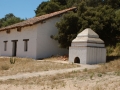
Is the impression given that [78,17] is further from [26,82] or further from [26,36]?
[26,82]

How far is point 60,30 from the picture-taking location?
70.8 ft

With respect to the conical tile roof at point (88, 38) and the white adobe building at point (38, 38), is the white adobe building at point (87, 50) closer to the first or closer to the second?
the conical tile roof at point (88, 38)

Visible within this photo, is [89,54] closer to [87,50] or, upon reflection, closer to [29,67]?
[87,50]

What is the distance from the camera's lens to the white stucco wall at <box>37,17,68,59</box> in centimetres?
2286

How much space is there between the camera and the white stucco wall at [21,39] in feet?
75.9

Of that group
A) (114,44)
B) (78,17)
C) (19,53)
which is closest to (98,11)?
(78,17)

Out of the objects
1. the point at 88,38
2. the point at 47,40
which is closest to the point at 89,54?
the point at 88,38

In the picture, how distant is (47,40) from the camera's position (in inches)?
918

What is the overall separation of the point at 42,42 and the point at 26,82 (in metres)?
13.7

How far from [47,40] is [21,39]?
3722 millimetres

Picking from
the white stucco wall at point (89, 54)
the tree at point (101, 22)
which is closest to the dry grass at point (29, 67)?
the white stucco wall at point (89, 54)

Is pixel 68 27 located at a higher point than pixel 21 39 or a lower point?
higher

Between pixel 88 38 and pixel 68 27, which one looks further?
pixel 68 27

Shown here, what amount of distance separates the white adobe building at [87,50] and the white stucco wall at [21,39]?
21.1 feet
